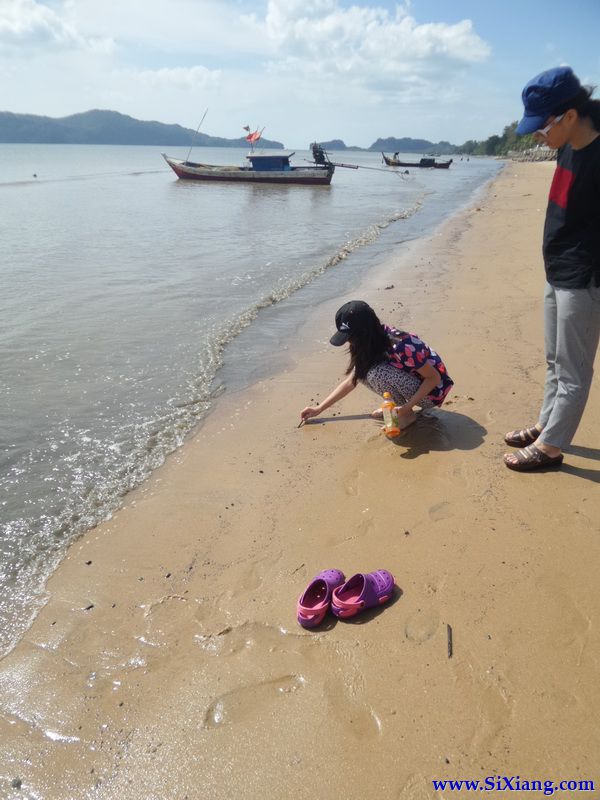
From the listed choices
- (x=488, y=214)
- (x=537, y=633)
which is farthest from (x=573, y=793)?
(x=488, y=214)

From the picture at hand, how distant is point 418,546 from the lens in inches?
102

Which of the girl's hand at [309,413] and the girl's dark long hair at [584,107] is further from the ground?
the girl's dark long hair at [584,107]

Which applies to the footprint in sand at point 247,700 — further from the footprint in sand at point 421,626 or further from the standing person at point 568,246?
the standing person at point 568,246

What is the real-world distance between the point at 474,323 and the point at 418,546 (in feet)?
13.2

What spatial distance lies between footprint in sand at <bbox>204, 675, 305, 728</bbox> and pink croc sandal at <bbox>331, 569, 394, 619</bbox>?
1.07 feet

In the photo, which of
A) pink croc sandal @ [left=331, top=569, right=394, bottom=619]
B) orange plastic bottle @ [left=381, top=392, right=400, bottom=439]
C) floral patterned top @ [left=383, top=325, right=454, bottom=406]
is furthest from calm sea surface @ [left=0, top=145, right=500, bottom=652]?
floral patterned top @ [left=383, top=325, right=454, bottom=406]

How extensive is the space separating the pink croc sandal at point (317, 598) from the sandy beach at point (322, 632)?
65 millimetres

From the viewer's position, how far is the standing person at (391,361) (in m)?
3.23

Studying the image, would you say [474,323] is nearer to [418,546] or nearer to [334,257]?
[418,546]

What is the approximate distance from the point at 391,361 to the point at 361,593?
1773mm

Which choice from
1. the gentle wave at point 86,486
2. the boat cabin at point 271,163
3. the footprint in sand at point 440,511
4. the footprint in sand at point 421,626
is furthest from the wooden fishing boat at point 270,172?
the footprint in sand at point 421,626

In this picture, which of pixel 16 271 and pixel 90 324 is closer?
pixel 90 324

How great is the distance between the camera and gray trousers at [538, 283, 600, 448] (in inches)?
103

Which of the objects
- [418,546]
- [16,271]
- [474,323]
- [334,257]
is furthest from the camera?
[334,257]
